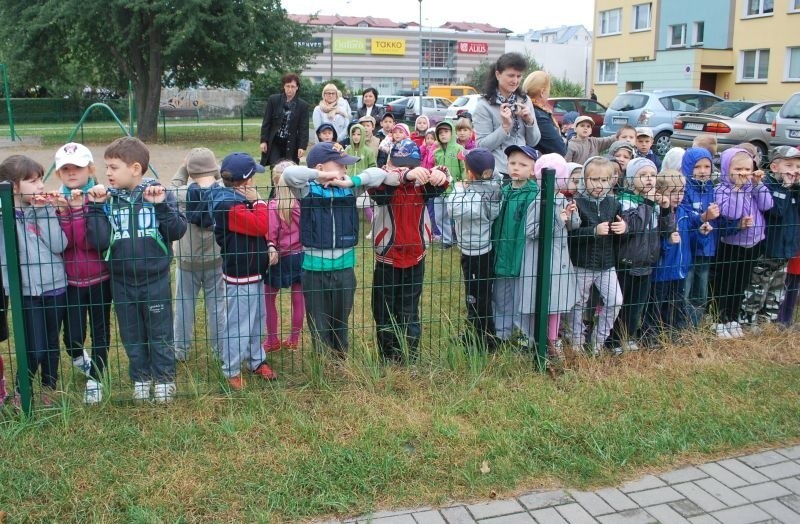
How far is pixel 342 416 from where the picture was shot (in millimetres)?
3971

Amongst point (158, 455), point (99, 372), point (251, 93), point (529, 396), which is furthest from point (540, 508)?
point (251, 93)

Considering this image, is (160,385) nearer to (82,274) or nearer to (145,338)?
(145,338)

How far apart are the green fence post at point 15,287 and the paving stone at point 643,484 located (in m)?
3.06

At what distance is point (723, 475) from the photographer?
3.54m

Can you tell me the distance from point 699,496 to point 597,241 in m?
1.84

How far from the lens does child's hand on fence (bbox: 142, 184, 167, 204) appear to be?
3.86 m

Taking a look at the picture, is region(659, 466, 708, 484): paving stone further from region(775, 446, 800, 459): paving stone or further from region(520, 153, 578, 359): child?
region(520, 153, 578, 359): child

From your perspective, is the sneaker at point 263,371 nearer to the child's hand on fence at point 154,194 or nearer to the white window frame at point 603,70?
the child's hand on fence at point 154,194

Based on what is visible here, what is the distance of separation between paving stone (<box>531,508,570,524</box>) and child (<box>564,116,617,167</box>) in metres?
4.82

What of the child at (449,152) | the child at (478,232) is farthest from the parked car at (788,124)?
the child at (478,232)

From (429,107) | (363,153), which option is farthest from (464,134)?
(429,107)

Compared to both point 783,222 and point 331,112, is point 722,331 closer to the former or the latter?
point 783,222

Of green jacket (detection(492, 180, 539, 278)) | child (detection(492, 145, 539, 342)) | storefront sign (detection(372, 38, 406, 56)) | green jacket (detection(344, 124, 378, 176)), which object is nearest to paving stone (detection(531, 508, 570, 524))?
child (detection(492, 145, 539, 342))

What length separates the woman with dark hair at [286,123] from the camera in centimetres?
950
